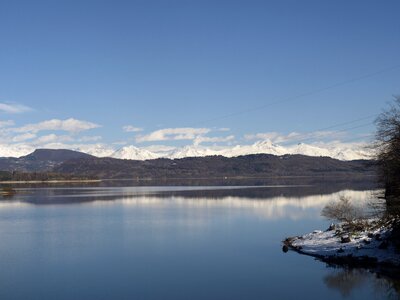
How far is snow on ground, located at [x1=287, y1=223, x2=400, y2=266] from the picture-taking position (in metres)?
31.1

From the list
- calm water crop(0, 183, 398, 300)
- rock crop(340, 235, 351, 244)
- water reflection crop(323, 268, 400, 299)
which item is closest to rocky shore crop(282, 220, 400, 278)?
rock crop(340, 235, 351, 244)

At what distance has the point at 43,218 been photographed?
59375 millimetres

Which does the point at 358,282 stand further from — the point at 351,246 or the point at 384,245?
the point at 351,246

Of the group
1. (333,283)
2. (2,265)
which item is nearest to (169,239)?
(2,265)

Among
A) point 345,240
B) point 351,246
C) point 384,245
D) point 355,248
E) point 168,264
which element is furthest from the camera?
point 345,240

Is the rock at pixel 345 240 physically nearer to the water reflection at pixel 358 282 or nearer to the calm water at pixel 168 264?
the calm water at pixel 168 264

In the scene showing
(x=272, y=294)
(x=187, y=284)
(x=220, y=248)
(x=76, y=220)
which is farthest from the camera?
(x=76, y=220)

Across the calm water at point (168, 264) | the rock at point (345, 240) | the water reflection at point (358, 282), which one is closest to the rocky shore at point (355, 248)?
the rock at point (345, 240)

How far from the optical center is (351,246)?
33.6m

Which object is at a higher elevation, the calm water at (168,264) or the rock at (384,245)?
the rock at (384,245)

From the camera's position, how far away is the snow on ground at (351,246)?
3108 centimetres

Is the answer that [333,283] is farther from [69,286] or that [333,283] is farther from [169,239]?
[169,239]

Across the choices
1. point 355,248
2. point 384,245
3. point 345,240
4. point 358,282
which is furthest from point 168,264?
point 384,245

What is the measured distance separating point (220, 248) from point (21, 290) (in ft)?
51.8
